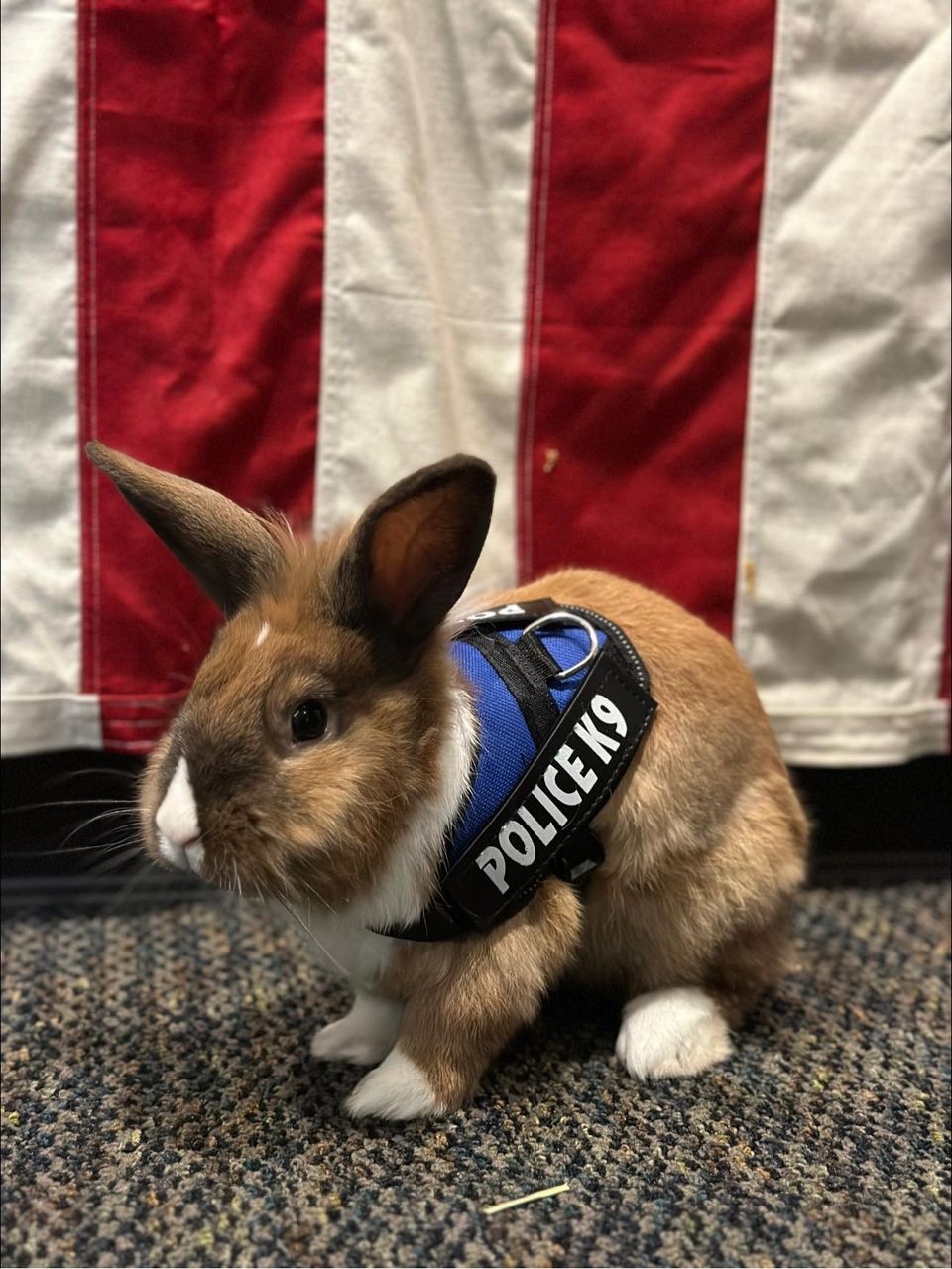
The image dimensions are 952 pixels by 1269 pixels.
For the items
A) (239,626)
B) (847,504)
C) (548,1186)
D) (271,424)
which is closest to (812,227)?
(847,504)

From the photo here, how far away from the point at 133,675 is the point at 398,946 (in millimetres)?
549

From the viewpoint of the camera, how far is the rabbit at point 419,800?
0.91m

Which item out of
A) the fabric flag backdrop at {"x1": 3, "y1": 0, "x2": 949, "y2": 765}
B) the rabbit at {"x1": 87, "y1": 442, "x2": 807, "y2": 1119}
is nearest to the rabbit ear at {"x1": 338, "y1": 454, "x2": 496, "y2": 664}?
the rabbit at {"x1": 87, "y1": 442, "x2": 807, "y2": 1119}

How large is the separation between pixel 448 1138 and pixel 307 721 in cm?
39

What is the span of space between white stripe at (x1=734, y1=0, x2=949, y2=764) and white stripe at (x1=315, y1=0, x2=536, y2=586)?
0.32m

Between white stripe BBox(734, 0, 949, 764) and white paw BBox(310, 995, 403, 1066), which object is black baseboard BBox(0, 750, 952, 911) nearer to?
white stripe BBox(734, 0, 949, 764)

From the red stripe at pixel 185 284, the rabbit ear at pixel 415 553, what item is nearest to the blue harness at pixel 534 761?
the rabbit ear at pixel 415 553

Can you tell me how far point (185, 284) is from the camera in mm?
1340

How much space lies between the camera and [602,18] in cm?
134

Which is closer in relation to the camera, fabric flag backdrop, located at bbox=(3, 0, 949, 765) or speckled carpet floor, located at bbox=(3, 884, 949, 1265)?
speckled carpet floor, located at bbox=(3, 884, 949, 1265)

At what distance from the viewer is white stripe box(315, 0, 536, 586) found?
1314 millimetres

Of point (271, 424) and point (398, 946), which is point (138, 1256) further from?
point (271, 424)

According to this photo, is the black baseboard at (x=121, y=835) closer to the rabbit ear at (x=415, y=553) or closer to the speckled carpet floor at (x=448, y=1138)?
the speckled carpet floor at (x=448, y=1138)

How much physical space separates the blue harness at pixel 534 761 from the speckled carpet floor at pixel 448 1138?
0.20 metres
